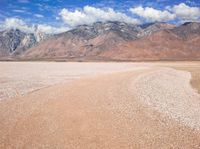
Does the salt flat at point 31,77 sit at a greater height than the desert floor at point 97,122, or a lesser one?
lesser

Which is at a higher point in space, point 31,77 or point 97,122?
point 97,122

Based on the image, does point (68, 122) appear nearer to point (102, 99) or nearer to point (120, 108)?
point (120, 108)

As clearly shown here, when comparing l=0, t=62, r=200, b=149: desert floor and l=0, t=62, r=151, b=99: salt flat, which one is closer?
l=0, t=62, r=200, b=149: desert floor

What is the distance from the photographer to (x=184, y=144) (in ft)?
41.4

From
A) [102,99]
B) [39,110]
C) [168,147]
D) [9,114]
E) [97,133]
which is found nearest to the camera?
[168,147]

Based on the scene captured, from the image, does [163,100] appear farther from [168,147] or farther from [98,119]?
[168,147]

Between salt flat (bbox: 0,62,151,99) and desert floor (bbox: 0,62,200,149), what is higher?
desert floor (bbox: 0,62,200,149)

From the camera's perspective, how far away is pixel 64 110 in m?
18.8

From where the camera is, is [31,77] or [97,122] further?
[31,77]

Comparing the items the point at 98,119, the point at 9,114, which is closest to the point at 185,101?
the point at 98,119

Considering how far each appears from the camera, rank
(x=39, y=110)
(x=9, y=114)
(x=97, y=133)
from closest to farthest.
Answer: (x=97, y=133) < (x=9, y=114) < (x=39, y=110)

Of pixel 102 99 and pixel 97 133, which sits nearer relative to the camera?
pixel 97 133

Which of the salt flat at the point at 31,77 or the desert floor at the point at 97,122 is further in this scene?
the salt flat at the point at 31,77

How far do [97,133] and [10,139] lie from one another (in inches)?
158
